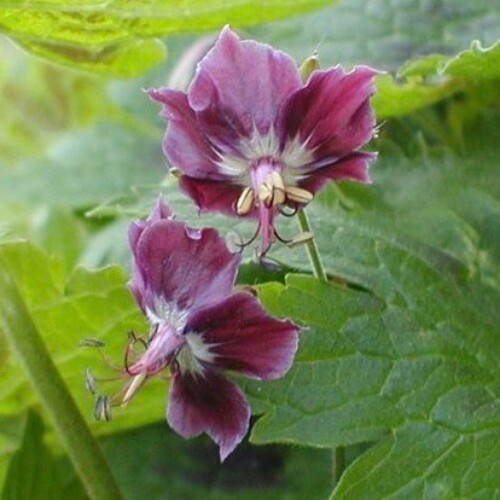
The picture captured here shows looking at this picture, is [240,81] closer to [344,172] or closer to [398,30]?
[344,172]

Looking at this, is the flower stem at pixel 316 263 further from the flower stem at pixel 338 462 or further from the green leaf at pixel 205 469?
the green leaf at pixel 205 469

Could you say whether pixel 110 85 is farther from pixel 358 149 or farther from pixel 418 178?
pixel 358 149

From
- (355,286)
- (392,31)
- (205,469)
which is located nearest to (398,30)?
(392,31)

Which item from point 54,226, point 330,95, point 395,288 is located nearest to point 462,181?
point 395,288

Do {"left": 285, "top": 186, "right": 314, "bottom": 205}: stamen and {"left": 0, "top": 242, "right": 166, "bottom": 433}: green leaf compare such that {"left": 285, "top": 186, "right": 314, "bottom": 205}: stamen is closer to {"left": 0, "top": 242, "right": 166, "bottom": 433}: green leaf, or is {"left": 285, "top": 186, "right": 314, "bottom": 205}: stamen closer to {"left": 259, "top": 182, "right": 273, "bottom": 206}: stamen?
{"left": 259, "top": 182, "right": 273, "bottom": 206}: stamen

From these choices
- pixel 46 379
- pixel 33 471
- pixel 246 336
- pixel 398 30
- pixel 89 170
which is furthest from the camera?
pixel 89 170

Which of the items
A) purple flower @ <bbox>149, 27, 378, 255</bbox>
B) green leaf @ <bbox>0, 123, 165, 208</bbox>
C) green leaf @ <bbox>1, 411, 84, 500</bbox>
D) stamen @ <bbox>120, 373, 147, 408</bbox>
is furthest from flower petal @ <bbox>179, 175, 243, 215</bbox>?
green leaf @ <bbox>0, 123, 165, 208</bbox>

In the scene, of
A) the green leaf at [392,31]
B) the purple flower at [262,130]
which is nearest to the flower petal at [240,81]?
the purple flower at [262,130]

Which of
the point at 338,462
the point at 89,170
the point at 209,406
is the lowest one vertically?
the point at 89,170
